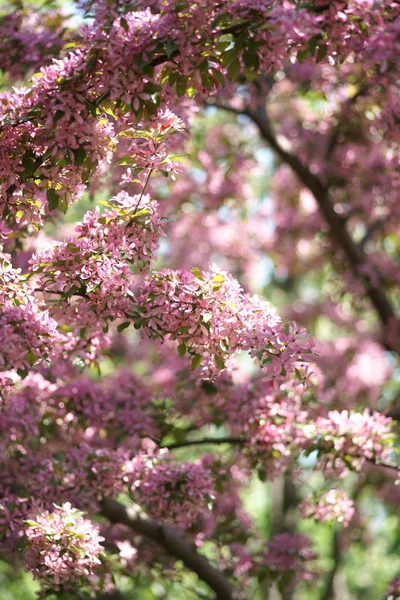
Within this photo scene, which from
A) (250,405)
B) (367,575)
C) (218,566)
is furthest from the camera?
(367,575)

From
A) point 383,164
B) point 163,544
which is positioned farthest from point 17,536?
point 383,164

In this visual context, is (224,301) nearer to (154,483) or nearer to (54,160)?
(54,160)

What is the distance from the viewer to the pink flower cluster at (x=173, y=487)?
505cm

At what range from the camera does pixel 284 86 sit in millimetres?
10750

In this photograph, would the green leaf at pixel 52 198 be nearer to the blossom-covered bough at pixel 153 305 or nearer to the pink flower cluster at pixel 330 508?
the blossom-covered bough at pixel 153 305

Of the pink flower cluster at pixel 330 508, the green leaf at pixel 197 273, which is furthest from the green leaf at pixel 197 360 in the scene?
the pink flower cluster at pixel 330 508

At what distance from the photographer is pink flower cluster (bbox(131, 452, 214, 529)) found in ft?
16.6

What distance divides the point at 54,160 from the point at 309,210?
23.4ft

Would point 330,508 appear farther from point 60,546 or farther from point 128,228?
point 128,228

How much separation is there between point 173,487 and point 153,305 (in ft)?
4.92

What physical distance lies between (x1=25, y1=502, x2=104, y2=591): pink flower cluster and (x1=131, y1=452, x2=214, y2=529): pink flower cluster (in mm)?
676

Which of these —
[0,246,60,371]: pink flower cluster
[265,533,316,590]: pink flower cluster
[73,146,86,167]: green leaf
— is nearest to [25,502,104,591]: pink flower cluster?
[0,246,60,371]: pink flower cluster

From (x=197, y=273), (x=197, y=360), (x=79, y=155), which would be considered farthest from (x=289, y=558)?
(x=79, y=155)

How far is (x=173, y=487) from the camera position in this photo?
16.7 ft
